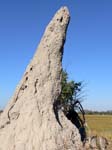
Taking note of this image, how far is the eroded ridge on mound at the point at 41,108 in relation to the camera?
1404cm

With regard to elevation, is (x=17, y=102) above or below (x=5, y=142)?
above

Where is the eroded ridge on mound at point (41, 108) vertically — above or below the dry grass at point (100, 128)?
below

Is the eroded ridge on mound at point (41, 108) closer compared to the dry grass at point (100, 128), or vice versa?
the eroded ridge on mound at point (41, 108)

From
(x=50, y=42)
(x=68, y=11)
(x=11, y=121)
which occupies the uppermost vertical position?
(x=68, y=11)

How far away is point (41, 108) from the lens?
14312 mm

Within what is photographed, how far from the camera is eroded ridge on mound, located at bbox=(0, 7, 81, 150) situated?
14.0 meters

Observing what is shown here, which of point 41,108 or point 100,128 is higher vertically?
point 100,128

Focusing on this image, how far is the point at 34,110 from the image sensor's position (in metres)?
14.2

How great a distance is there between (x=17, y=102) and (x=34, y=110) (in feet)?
2.56

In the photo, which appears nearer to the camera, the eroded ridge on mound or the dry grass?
the eroded ridge on mound

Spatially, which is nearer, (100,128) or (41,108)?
(41,108)

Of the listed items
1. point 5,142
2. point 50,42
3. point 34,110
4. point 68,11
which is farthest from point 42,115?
point 68,11

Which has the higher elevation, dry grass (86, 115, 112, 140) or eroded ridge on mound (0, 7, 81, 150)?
dry grass (86, 115, 112, 140)

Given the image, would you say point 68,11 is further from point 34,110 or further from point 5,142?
point 5,142
